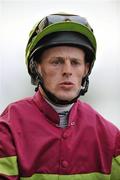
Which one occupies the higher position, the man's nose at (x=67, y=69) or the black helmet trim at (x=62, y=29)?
the black helmet trim at (x=62, y=29)

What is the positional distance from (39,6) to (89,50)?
18.3 inches

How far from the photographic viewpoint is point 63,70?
3.59 ft

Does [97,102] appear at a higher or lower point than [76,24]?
lower

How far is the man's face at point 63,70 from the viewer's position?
1102 mm

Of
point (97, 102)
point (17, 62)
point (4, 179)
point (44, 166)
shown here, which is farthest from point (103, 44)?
point (4, 179)

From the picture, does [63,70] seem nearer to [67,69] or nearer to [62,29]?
[67,69]

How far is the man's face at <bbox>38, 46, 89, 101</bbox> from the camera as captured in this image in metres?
1.10

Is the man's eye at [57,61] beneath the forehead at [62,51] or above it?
beneath

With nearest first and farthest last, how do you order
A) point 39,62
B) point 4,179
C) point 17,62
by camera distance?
point 4,179 → point 39,62 → point 17,62

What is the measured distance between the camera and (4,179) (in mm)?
1055

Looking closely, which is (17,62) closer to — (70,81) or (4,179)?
(70,81)

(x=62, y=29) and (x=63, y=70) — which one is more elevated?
(x=62, y=29)

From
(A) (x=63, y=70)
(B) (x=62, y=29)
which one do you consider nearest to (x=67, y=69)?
(A) (x=63, y=70)

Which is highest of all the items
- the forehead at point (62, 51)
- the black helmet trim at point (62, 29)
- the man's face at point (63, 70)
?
the black helmet trim at point (62, 29)
